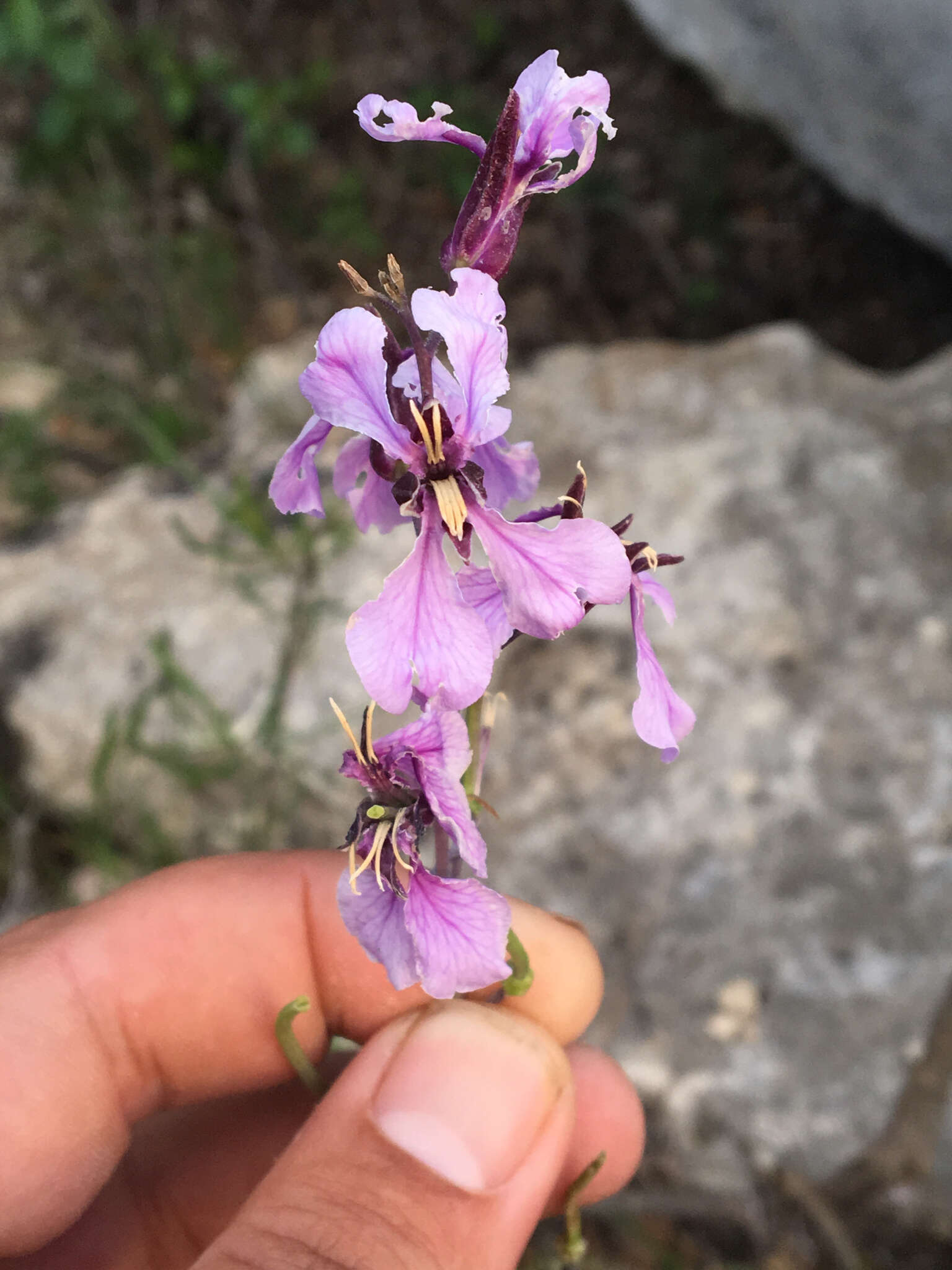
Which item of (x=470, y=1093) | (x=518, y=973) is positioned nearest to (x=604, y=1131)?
(x=470, y=1093)

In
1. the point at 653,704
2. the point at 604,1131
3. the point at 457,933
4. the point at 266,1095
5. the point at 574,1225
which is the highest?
the point at 653,704

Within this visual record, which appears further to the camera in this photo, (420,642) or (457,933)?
(457,933)

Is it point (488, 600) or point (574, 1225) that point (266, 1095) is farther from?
point (488, 600)

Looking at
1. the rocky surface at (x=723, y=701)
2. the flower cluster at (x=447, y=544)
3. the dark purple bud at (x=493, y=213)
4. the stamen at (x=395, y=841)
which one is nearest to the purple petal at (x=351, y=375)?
the flower cluster at (x=447, y=544)

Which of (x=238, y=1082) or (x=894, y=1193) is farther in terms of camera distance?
(x=894, y=1193)

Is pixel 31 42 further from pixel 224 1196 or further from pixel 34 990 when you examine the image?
pixel 224 1196

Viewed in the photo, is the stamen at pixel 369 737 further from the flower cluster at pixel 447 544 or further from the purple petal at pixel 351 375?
the purple petal at pixel 351 375

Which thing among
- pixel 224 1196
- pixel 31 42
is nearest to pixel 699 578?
pixel 224 1196
